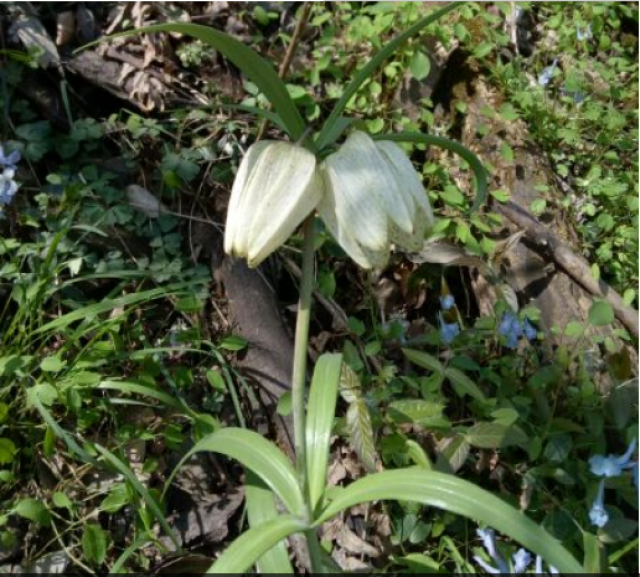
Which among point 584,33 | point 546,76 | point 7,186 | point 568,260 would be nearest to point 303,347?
point 7,186

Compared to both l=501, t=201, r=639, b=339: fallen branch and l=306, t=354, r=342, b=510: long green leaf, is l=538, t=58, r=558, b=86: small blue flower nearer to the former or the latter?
l=501, t=201, r=639, b=339: fallen branch

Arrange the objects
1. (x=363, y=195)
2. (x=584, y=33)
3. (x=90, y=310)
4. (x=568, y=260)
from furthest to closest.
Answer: (x=584, y=33), (x=568, y=260), (x=90, y=310), (x=363, y=195)

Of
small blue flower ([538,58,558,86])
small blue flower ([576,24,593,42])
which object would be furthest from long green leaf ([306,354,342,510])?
small blue flower ([576,24,593,42])

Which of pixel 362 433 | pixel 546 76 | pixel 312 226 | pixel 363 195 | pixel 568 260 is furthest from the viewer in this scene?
pixel 546 76

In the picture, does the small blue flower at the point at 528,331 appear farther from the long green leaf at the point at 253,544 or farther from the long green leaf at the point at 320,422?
the long green leaf at the point at 253,544

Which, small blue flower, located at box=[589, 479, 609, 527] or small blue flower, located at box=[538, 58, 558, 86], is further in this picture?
small blue flower, located at box=[538, 58, 558, 86]

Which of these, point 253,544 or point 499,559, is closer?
point 253,544

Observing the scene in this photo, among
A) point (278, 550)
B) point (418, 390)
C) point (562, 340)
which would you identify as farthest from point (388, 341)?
point (278, 550)

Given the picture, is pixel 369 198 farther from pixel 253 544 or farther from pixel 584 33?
pixel 584 33
